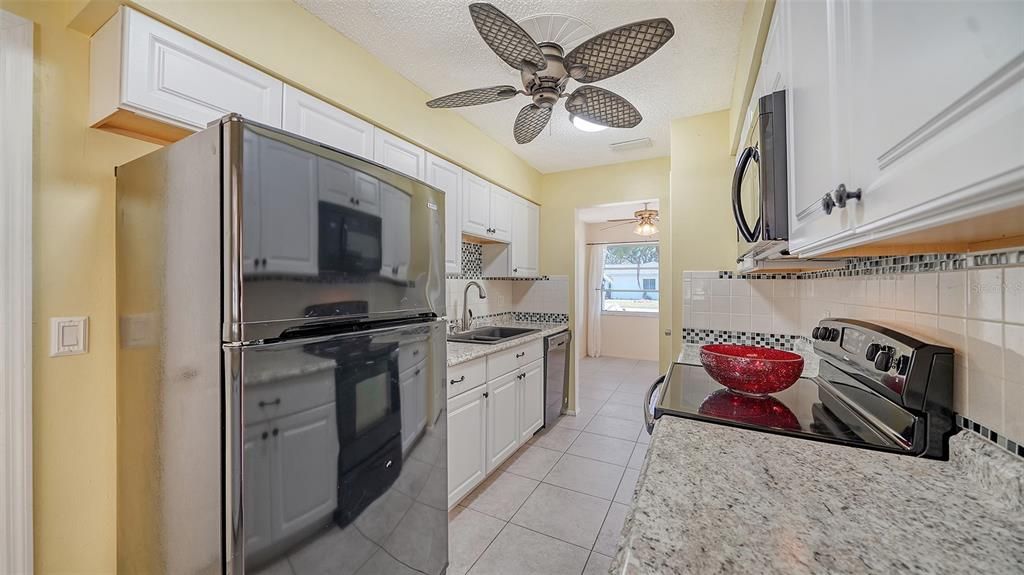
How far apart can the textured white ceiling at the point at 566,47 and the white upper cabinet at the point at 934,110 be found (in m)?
1.37

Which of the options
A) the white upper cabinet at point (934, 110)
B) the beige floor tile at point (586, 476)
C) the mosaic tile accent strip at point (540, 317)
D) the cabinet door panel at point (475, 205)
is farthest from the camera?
the mosaic tile accent strip at point (540, 317)

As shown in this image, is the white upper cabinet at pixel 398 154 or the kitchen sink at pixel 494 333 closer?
the white upper cabinet at pixel 398 154

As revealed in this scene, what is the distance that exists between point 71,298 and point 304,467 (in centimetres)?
92

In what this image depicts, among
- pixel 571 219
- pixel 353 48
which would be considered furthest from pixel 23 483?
pixel 571 219

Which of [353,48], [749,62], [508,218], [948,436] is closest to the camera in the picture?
[948,436]

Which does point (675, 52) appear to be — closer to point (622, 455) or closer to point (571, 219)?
point (571, 219)

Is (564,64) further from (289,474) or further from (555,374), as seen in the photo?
(555,374)

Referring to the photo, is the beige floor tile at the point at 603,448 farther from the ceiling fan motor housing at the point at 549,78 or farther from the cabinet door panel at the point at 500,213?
the ceiling fan motor housing at the point at 549,78

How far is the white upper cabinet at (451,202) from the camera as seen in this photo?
7.86 ft

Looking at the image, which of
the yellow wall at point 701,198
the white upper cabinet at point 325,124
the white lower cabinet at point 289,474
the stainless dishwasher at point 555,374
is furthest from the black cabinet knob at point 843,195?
the stainless dishwasher at point 555,374

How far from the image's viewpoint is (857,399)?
104 cm

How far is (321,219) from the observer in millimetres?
1064

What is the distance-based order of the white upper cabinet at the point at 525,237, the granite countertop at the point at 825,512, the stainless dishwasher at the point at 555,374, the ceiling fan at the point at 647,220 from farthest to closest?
the ceiling fan at the point at 647,220
the white upper cabinet at the point at 525,237
the stainless dishwasher at the point at 555,374
the granite countertop at the point at 825,512

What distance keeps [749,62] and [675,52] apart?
522 mm
